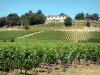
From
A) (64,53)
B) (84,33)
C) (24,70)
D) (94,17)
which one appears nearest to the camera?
(24,70)

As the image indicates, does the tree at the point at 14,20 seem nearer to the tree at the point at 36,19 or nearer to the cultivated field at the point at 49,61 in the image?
the tree at the point at 36,19

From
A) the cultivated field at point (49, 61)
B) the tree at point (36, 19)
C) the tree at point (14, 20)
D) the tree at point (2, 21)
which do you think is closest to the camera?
the cultivated field at point (49, 61)

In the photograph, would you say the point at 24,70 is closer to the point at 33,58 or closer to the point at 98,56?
the point at 33,58

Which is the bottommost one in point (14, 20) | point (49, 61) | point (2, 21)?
point (2, 21)

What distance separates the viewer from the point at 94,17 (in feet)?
580

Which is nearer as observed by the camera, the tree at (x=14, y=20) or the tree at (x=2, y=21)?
the tree at (x=14, y=20)

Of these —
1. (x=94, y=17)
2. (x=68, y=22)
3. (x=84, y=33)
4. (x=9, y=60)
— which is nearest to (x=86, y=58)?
(x=9, y=60)

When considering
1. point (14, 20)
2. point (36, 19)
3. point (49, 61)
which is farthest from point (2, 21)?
point (49, 61)

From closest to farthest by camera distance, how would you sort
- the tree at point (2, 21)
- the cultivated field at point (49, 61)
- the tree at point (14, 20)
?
the cultivated field at point (49, 61) < the tree at point (14, 20) < the tree at point (2, 21)

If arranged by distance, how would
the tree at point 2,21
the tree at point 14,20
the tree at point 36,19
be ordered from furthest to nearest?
1. the tree at point 36,19
2. the tree at point 2,21
3. the tree at point 14,20

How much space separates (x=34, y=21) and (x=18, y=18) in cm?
795

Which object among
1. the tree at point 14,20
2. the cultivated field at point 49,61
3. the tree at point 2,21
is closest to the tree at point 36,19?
the tree at point 14,20

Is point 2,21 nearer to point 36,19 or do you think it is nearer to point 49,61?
point 36,19

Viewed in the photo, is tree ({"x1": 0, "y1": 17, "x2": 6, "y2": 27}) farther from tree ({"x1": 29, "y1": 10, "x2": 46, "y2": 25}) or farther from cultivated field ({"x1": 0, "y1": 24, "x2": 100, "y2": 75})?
cultivated field ({"x1": 0, "y1": 24, "x2": 100, "y2": 75})
